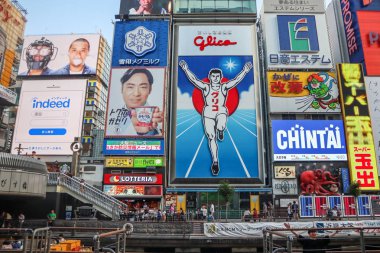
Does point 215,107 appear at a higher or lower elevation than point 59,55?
lower

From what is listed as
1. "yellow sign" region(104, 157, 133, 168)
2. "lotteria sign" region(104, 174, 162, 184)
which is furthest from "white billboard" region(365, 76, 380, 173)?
"yellow sign" region(104, 157, 133, 168)

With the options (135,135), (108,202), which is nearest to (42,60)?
(135,135)

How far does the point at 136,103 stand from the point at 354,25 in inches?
1203

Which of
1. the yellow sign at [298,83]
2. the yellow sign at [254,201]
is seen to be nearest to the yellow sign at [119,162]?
the yellow sign at [254,201]

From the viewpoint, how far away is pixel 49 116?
174 ft

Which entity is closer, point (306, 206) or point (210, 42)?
point (306, 206)

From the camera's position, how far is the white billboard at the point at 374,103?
1646 inches

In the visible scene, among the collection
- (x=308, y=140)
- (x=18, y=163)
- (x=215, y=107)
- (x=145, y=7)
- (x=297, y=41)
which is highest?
(x=145, y=7)

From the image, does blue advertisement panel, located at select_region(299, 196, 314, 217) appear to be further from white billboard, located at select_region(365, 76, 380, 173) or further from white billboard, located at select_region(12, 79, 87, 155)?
white billboard, located at select_region(12, 79, 87, 155)

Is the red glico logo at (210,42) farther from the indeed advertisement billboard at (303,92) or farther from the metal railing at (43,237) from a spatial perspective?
the metal railing at (43,237)

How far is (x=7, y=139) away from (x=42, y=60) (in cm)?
1432

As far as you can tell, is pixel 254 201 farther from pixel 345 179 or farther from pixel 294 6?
pixel 294 6

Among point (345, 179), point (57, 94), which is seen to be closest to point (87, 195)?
point (345, 179)

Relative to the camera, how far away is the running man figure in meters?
41.3
